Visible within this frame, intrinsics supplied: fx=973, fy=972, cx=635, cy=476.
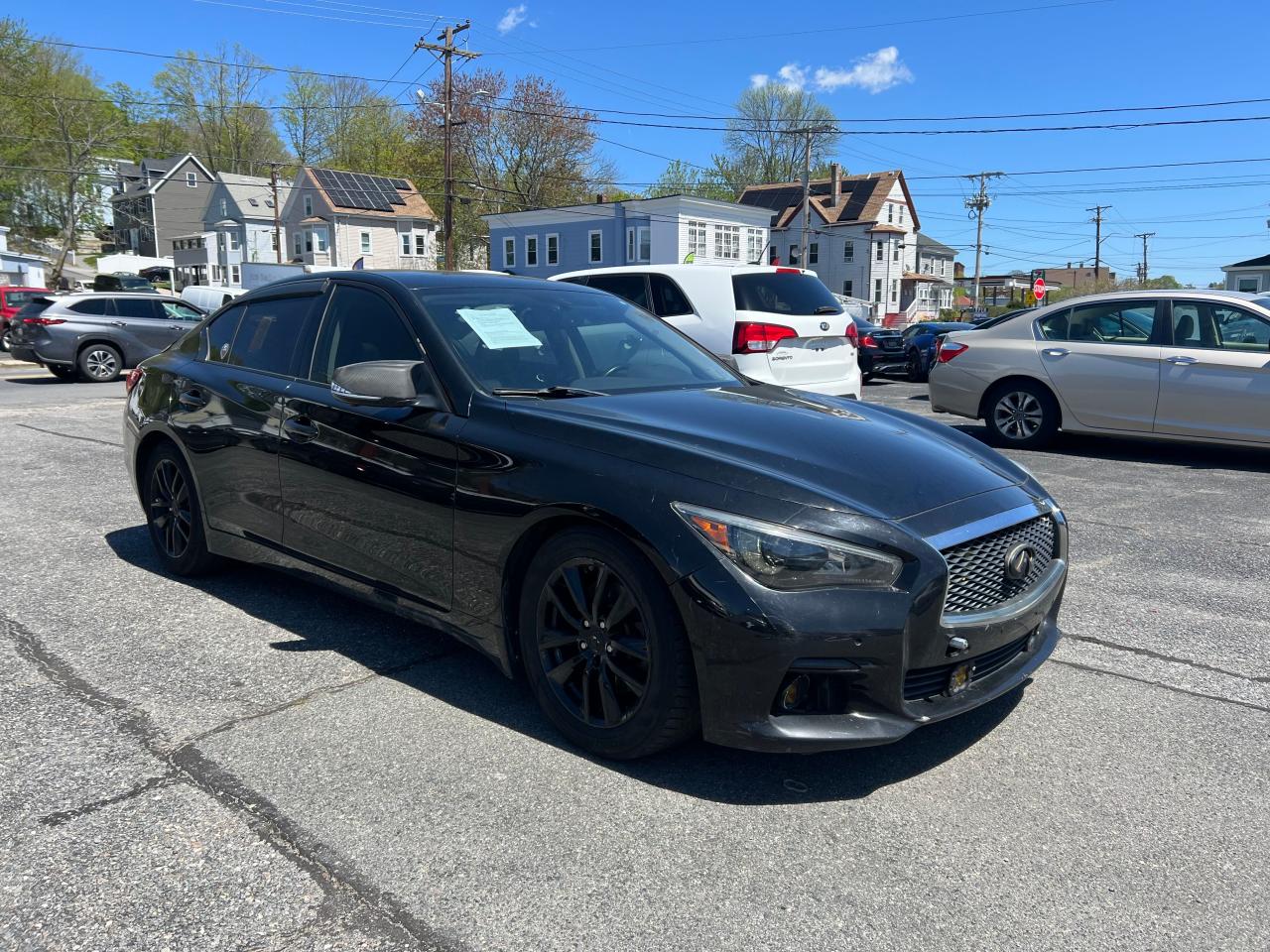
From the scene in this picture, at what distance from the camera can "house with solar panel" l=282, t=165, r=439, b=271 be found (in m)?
59.9

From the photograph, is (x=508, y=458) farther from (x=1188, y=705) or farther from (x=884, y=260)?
(x=884, y=260)

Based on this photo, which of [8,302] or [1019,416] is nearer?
[1019,416]

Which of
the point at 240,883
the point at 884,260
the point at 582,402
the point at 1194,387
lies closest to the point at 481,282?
the point at 582,402

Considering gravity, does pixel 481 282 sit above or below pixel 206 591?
above

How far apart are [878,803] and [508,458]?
1609mm

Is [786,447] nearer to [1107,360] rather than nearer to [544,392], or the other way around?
[544,392]

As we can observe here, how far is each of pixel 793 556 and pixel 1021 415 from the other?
805 cm

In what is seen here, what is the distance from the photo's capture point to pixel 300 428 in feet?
13.6

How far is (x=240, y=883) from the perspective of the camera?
8.18ft

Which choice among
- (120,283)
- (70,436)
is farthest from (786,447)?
(120,283)

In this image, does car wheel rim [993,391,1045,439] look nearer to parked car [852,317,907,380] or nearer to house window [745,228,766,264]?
parked car [852,317,907,380]

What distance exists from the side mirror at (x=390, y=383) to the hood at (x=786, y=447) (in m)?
0.39

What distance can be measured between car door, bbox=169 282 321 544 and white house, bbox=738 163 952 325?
6117 cm

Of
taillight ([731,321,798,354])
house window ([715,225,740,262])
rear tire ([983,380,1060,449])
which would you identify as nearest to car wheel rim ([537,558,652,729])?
taillight ([731,321,798,354])
